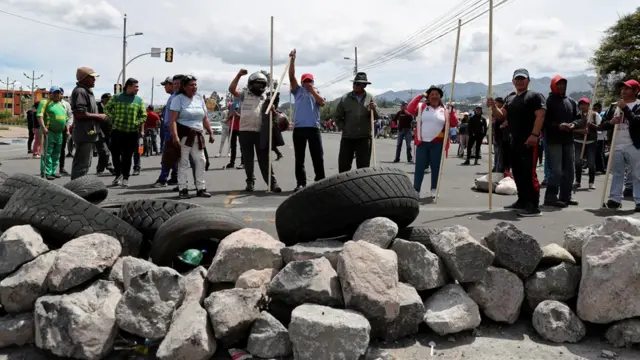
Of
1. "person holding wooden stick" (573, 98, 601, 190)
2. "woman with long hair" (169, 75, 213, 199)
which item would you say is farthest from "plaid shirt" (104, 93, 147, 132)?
"person holding wooden stick" (573, 98, 601, 190)

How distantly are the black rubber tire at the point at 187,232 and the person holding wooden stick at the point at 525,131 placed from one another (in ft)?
15.3

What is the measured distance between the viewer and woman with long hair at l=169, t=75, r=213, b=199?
26.9 feet

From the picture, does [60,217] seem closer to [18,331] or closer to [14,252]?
[14,252]

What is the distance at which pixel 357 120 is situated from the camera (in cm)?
871

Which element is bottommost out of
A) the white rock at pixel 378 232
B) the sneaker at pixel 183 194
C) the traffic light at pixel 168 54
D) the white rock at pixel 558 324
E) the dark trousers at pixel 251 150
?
the white rock at pixel 558 324

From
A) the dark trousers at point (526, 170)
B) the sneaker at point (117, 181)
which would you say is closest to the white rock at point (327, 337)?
the dark trousers at point (526, 170)

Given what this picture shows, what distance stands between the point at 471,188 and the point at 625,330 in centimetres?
781

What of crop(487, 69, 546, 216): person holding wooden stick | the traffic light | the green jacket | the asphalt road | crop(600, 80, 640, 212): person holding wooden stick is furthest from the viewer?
the traffic light

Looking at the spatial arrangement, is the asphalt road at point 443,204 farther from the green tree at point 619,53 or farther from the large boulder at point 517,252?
the green tree at point 619,53

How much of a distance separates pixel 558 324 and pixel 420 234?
110 cm

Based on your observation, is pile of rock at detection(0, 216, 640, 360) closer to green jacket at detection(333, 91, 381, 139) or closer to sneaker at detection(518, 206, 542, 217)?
sneaker at detection(518, 206, 542, 217)

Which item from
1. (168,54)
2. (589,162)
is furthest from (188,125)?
(168,54)

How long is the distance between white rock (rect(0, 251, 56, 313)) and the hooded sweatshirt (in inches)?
288

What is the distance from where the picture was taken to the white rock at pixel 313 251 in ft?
11.9
